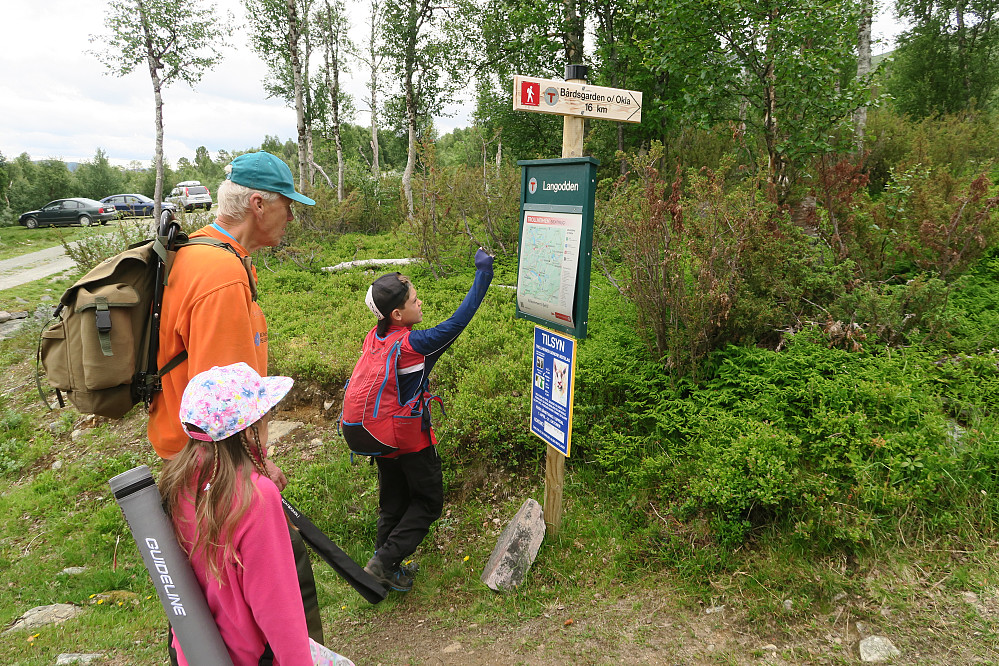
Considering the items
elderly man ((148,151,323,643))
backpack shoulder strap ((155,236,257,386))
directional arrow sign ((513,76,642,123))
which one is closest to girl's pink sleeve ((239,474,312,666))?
elderly man ((148,151,323,643))

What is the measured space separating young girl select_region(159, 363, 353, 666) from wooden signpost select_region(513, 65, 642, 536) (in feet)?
6.90

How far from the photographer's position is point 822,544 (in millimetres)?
2994

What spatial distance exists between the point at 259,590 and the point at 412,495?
1985 millimetres

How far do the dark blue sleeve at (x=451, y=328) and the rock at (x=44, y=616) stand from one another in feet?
10.1

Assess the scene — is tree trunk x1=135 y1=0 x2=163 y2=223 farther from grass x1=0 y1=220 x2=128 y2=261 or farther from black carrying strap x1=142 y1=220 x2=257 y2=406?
black carrying strap x1=142 y1=220 x2=257 y2=406

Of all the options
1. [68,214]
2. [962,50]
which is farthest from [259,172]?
[68,214]

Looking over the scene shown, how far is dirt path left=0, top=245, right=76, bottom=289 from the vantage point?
14.3m

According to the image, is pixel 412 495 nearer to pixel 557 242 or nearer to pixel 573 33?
pixel 557 242

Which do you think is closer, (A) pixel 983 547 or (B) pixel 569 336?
(A) pixel 983 547

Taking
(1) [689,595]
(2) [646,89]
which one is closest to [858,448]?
(1) [689,595]

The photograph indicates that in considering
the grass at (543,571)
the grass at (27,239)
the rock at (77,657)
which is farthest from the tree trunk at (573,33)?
the grass at (27,239)

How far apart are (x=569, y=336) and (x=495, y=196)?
701 cm

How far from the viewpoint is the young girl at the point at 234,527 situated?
1543 millimetres

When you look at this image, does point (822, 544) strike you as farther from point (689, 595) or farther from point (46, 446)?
point (46, 446)
